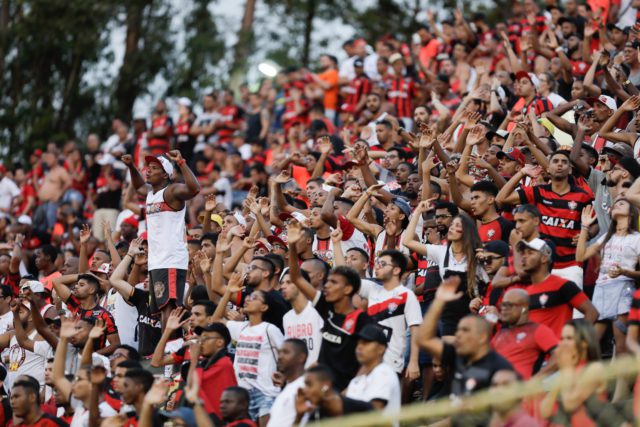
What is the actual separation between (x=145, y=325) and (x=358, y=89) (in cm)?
969

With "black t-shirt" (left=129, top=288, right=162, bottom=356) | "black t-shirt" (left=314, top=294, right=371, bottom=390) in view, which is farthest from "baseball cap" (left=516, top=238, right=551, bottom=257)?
"black t-shirt" (left=129, top=288, right=162, bottom=356)

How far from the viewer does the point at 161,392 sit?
31.8 feet

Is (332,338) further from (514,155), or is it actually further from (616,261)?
(514,155)

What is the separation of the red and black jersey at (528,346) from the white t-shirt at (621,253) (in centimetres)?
159

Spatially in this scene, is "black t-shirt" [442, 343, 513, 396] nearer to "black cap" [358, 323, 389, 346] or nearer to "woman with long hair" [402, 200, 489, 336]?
"black cap" [358, 323, 389, 346]

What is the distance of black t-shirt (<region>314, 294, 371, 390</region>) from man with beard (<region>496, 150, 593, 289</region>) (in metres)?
2.31

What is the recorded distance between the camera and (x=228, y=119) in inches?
964

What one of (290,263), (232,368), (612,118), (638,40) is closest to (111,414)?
(232,368)

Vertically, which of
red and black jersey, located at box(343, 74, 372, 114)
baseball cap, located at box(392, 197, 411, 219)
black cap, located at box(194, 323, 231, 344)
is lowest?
red and black jersey, located at box(343, 74, 372, 114)

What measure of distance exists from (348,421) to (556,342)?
7.11ft

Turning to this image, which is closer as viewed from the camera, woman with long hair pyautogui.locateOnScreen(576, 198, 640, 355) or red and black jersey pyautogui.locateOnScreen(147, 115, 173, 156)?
woman with long hair pyautogui.locateOnScreen(576, 198, 640, 355)

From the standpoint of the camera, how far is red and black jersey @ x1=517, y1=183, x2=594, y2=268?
37.9ft

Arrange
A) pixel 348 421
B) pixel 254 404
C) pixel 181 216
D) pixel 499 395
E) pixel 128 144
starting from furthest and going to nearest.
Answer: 1. pixel 128 144
2. pixel 181 216
3. pixel 254 404
4. pixel 348 421
5. pixel 499 395

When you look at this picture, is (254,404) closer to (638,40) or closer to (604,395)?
(604,395)
